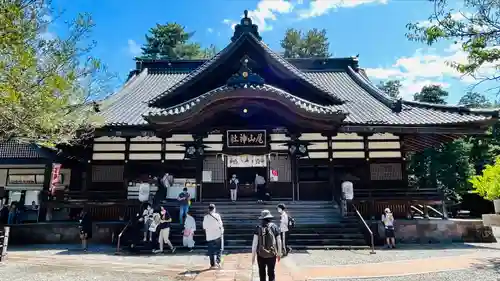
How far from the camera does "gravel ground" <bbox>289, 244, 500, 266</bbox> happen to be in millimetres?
9656

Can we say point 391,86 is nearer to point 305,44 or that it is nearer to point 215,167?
point 305,44

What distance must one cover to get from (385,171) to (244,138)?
6956 millimetres

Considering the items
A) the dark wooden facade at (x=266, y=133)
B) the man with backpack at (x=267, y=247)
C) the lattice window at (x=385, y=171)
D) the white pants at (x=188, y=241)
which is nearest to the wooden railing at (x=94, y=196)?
the dark wooden facade at (x=266, y=133)

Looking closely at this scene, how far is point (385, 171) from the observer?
16438mm

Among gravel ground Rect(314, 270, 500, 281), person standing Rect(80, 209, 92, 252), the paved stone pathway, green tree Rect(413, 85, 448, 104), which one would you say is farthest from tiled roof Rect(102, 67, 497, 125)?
green tree Rect(413, 85, 448, 104)

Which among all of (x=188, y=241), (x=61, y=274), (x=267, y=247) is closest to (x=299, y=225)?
(x=188, y=241)

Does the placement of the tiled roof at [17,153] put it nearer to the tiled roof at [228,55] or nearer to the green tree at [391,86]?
the tiled roof at [228,55]

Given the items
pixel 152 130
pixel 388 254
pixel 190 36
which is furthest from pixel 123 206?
pixel 190 36

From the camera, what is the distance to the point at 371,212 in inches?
557

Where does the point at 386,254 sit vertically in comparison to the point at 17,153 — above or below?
below

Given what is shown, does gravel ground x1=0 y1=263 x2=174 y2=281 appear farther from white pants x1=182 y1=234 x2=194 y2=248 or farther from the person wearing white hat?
the person wearing white hat

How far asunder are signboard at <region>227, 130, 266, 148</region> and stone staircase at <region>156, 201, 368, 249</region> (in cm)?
265

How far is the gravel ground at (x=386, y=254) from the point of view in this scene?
9656 mm

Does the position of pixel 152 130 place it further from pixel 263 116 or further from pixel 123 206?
pixel 263 116
